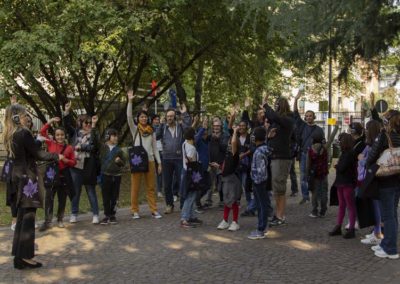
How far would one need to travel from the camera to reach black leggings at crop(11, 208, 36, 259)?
6070 mm

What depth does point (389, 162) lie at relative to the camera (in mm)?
6254

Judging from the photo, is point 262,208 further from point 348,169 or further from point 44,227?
point 44,227

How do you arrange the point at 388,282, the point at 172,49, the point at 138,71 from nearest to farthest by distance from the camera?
the point at 388,282
the point at 172,49
the point at 138,71

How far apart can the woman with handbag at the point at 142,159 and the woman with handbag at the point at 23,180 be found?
9.83 feet

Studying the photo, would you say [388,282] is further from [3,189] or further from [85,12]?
[3,189]

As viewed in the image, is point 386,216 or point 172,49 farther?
point 172,49

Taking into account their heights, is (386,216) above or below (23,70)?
below

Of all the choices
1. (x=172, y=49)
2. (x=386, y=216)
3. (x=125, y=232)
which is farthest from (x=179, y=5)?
(x=386, y=216)

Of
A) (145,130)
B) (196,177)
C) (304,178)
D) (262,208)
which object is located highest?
(145,130)

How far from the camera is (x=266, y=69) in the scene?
16922 mm

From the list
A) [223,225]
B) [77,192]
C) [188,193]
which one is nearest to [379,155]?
[223,225]

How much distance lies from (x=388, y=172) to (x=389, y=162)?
4.8 inches

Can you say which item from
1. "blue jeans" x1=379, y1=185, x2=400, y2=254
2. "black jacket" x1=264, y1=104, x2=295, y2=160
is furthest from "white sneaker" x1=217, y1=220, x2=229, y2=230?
"blue jeans" x1=379, y1=185, x2=400, y2=254

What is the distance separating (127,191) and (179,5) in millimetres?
4892
